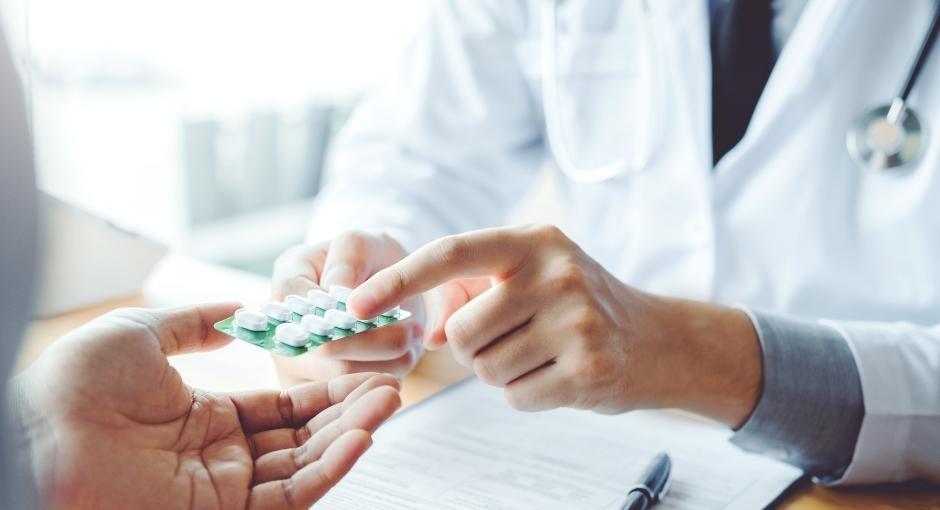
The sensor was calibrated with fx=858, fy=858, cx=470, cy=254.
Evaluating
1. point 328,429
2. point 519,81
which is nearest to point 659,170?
point 519,81

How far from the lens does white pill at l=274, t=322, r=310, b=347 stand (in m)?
0.54

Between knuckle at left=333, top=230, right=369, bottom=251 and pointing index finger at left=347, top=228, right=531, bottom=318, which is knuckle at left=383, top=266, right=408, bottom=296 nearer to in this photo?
pointing index finger at left=347, top=228, right=531, bottom=318

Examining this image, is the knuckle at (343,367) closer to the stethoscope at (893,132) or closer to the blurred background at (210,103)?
the stethoscope at (893,132)

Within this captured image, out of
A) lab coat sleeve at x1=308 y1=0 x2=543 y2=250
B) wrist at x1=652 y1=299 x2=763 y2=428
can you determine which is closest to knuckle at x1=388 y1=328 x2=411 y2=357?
wrist at x1=652 y1=299 x2=763 y2=428

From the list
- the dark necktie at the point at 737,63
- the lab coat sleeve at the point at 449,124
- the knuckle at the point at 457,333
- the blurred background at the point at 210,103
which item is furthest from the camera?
the blurred background at the point at 210,103

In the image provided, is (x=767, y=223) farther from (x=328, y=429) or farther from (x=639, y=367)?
(x=328, y=429)

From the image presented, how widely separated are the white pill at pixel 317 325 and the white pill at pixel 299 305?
3cm

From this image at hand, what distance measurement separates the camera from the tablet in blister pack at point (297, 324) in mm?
540

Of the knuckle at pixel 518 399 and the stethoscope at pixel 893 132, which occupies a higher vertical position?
the stethoscope at pixel 893 132

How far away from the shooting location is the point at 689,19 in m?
0.89

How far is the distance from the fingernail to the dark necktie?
421 millimetres

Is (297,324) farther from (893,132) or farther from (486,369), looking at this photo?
(893,132)

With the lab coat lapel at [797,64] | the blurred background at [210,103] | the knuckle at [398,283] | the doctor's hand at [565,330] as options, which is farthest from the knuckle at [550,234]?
the blurred background at [210,103]

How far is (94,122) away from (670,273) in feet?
4.54
